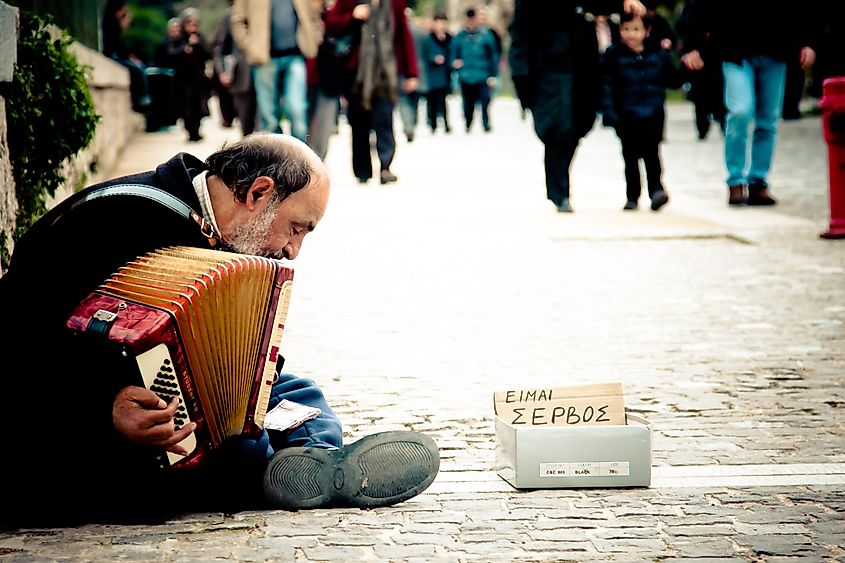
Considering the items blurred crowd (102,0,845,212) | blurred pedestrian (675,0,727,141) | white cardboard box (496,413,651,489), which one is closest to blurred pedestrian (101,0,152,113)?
blurred crowd (102,0,845,212)

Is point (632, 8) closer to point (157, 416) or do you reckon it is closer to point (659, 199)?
point (659, 199)

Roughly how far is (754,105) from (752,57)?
427 millimetres

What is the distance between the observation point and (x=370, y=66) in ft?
43.3

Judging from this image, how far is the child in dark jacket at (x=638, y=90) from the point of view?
438 inches

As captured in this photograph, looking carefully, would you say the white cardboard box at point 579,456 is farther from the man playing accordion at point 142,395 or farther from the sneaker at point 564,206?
the sneaker at point 564,206

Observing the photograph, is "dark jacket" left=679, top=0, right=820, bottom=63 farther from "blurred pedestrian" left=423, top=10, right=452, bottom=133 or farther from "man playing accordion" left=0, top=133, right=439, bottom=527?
"blurred pedestrian" left=423, top=10, right=452, bottom=133

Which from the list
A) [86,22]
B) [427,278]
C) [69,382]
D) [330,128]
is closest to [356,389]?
[69,382]

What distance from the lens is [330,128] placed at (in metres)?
13.9

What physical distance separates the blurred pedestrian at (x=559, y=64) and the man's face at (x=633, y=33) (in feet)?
0.37

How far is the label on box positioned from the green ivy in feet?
9.63

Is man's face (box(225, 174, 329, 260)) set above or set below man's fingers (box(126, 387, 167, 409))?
above

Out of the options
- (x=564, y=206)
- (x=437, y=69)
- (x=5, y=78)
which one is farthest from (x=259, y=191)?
(x=437, y=69)

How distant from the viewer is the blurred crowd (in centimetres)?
1086

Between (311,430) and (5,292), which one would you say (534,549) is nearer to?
(311,430)
